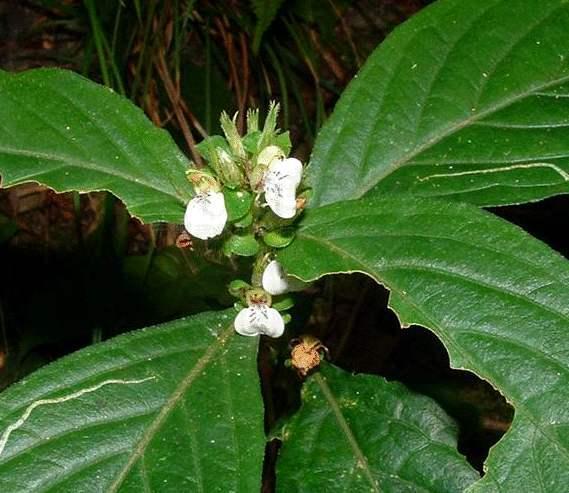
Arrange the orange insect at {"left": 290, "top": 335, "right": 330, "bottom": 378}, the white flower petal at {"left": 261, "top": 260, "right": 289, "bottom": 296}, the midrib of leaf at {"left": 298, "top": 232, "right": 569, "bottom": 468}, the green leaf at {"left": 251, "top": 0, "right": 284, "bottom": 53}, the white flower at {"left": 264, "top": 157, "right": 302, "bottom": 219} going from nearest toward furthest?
the midrib of leaf at {"left": 298, "top": 232, "right": 569, "bottom": 468}, the white flower at {"left": 264, "top": 157, "right": 302, "bottom": 219}, the white flower petal at {"left": 261, "top": 260, "right": 289, "bottom": 296}, the orange insect at {"left": 290, "top": 335, "right": 330, "bottom": 378}, the green leaf at {"left": 251, "top": 0, "right": 284, "bottom": 53}

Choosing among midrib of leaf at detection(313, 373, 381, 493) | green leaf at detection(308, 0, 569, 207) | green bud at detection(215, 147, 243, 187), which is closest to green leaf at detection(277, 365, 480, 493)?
midrib of leaf at detection(313, 373, 381, 493)

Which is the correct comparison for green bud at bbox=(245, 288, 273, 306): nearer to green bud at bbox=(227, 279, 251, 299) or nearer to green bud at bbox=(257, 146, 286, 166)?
green bud at bbox=(227, 279, 251, 299)

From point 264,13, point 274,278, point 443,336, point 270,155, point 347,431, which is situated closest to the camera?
point 443,336

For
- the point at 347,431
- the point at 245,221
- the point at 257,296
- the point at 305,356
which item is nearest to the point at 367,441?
the point at 347,431

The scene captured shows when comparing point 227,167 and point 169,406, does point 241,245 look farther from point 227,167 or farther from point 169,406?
point 169,406

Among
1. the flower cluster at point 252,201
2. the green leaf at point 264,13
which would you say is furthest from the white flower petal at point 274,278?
the green leaf at point 264,13
